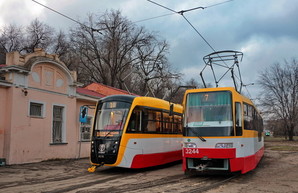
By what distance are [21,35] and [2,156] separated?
31902mm

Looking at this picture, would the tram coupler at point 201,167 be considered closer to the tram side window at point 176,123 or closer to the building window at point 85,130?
the tram side window at point 176,123

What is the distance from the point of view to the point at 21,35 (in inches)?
1662

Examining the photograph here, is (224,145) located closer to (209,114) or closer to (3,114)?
(209,114)

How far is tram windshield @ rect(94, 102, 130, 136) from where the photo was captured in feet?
39.4

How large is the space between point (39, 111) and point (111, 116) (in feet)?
19.8

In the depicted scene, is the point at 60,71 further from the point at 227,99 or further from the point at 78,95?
the point at 227,99

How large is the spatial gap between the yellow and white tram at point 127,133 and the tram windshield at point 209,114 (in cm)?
93

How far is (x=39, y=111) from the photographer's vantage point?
16.4 metres

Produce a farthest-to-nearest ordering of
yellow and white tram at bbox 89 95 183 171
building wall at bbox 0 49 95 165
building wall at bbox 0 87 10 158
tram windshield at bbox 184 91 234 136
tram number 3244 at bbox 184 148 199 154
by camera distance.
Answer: building wall at bbox 0 49 95 165
building wall at bbox 0 87 10 158
yellow and white tram at bbox 89 95 183 171
tram number 3244 at bbox 184 148 199 154
tram windshield at bbox 184 91 234 136

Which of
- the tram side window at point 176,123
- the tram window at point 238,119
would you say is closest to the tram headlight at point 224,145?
the tram window at point 238,119

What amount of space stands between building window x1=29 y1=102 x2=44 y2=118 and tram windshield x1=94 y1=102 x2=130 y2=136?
5111 mm

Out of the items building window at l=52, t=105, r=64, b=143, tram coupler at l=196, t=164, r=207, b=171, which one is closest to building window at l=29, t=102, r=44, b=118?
building window at l=52, t=105, r=64, b=143

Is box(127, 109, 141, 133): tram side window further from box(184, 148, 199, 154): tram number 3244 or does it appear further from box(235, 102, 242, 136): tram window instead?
box(235, 102, 242, 136): tram window

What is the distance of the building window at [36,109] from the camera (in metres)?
15.9
